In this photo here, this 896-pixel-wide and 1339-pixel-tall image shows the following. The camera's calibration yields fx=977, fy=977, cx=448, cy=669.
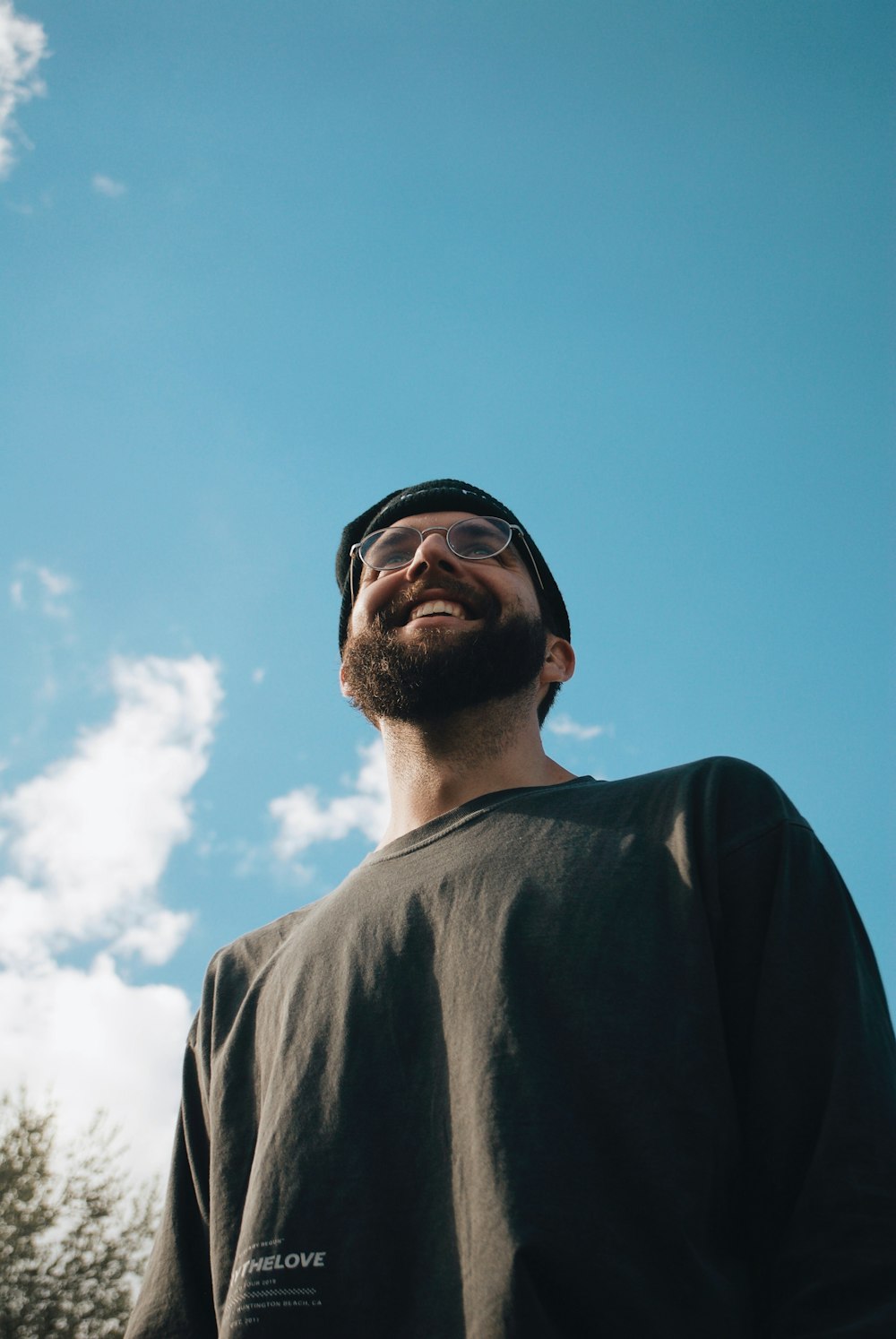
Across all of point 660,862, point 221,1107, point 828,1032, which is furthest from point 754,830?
point 221,1107

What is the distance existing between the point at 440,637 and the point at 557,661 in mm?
794

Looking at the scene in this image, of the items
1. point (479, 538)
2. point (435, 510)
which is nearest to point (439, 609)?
point (479, 538)

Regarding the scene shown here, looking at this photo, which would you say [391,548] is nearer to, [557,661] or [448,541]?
[448,541]

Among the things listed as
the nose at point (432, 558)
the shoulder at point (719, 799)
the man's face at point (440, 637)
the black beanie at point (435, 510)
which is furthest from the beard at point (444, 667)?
the shoulder at point (719, 799)

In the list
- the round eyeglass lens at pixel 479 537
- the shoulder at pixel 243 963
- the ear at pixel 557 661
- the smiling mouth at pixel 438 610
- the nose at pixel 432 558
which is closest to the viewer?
the shoulder at pixel 243 963

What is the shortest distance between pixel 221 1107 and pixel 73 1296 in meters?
19.4

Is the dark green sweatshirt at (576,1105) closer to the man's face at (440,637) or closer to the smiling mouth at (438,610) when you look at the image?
the man's face at (440,637)

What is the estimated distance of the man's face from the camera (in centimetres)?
298

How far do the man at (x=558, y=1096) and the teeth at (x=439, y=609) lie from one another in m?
0.70

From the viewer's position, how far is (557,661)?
3.68 metres

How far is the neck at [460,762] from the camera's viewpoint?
287 centimetres

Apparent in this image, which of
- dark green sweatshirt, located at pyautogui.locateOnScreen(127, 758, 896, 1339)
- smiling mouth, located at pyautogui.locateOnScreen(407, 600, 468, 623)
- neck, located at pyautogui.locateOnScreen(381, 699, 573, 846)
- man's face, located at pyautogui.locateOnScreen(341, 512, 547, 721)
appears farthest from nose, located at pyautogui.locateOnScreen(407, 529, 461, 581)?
dark green sweatshirt, located at pyautogui.locateOnScreen(127, 758, 896, 1339)

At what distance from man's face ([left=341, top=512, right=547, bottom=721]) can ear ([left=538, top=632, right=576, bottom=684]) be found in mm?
300

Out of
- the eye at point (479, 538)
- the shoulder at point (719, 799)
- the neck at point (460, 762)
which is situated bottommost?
the shoulder at point (719, 799)
